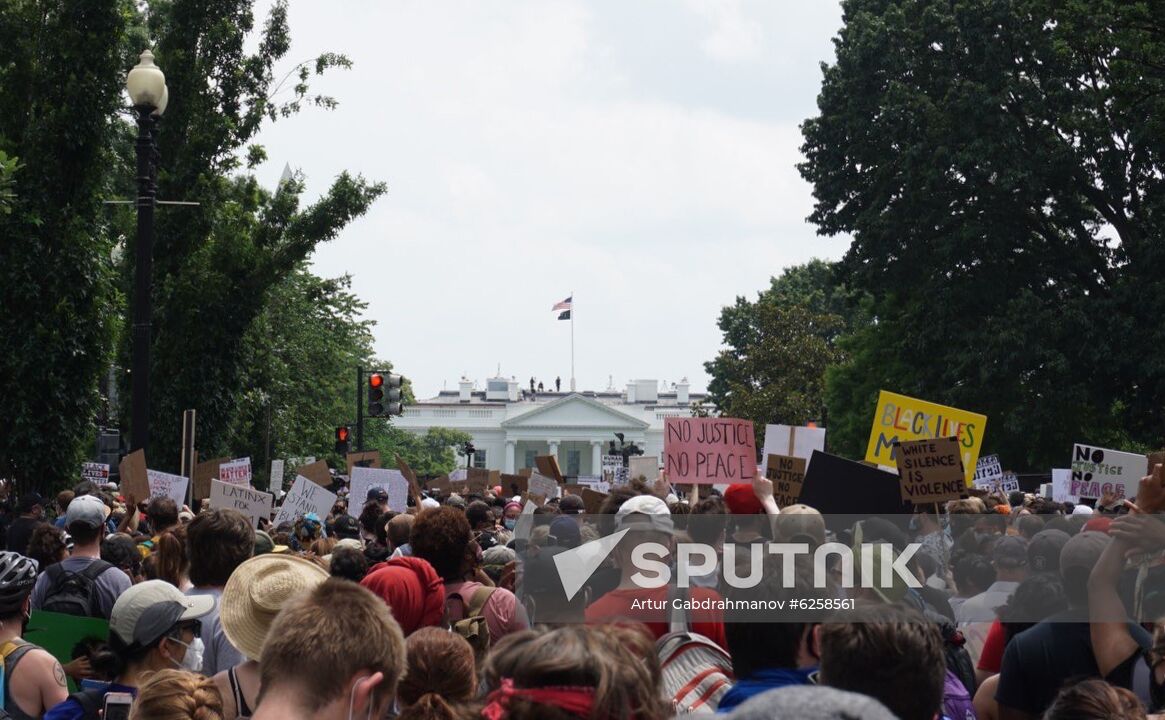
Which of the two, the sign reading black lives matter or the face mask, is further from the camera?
the sign reading black lives matter

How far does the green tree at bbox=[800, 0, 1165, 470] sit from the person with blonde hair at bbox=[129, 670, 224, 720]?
2720 cm

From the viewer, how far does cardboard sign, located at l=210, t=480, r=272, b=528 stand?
11000 millimetres

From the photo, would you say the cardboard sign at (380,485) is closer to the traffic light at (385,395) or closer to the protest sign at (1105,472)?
the protest sign at (1105,472)

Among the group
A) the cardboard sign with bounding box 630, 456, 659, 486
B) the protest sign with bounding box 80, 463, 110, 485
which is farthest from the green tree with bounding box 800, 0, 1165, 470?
the protest sign with bounding box 80, 463, 110, 485

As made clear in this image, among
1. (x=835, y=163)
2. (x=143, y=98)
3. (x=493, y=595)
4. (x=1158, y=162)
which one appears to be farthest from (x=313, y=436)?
(x=493, y=595)

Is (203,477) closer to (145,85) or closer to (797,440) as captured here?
(145,85)

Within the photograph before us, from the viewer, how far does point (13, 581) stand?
4.90m

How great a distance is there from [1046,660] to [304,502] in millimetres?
8939

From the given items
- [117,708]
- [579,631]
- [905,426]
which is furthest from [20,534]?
[579,631]

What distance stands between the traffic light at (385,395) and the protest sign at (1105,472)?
1451 cm

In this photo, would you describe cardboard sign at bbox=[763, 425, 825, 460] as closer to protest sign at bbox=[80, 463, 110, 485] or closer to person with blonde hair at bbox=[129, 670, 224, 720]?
protest sign at bbox=[80, 463, 110, 485]

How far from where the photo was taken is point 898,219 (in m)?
33.5

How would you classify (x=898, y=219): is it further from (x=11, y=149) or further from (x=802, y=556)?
→ (x=802, y=556)

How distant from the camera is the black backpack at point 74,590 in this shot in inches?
257
